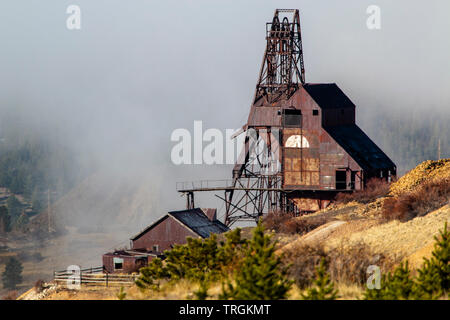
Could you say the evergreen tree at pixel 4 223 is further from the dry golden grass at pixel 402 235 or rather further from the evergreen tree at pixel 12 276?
the dry golden grass at pixel 402 235

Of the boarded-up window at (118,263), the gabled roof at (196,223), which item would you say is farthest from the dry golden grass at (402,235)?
the boarded-up window at (118,263)

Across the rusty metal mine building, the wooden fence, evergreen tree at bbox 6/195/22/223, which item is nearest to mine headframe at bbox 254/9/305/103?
the rusty metal mine building

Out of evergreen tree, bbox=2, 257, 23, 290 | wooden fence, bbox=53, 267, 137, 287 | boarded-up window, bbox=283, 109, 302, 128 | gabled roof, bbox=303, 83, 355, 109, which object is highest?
gabled roof, bbox=303, 83, 355, 109

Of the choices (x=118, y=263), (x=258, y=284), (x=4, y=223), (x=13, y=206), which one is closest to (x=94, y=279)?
(x=118, y=263)

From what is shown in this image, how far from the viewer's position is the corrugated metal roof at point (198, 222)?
56531 millimetres

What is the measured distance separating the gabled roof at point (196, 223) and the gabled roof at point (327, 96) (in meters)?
12.0

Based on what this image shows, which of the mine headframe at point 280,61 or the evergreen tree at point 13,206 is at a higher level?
the mine headframe at point 280,61

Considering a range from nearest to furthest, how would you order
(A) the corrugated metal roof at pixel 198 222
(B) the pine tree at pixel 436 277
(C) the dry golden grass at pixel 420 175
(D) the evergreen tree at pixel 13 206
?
(B) the pine tree at pixel 436 277 → (C) the dry golden grass at pixel 420 175 → (A) the corrugated metal roof at pixel 198 222 → (D) the evergreen tree at pixel 13 206

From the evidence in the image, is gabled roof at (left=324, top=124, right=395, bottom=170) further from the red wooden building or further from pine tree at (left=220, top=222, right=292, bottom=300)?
pine tree at (left=220, top=222, right=292, bottom=300)

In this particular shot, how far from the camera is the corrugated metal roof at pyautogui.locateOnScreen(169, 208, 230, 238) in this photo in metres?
56.5

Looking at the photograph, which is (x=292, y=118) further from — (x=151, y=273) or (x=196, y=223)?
(x=151, y=273)

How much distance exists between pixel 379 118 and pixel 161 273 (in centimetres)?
14311

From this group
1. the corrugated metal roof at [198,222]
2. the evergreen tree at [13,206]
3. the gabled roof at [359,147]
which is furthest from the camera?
the evergreen tree at [13,206]
